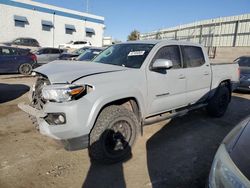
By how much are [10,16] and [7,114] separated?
24512mm

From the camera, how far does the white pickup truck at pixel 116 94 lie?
3078 millimetres

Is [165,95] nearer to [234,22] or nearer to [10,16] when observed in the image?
[234,22]

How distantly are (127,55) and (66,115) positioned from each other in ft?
5.95

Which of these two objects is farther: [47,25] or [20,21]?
[47,25]

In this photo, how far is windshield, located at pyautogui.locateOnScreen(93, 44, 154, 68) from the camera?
4086 millimetres

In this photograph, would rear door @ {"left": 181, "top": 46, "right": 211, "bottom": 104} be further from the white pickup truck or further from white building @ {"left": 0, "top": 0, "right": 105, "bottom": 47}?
white building @ {"left": 0, "top": 0, "right": 105, "bottom": 47}

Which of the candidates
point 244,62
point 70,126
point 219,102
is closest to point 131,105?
point 70,126

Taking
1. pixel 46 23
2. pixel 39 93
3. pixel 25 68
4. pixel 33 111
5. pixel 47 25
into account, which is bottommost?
pixel 25 68

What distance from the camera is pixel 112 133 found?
356cm

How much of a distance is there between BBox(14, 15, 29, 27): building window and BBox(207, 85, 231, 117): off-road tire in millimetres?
26663

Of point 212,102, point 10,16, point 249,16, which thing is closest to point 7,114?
point 212,102

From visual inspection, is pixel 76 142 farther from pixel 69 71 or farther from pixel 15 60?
pixel 15 60

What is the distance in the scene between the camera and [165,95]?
14.1 ft

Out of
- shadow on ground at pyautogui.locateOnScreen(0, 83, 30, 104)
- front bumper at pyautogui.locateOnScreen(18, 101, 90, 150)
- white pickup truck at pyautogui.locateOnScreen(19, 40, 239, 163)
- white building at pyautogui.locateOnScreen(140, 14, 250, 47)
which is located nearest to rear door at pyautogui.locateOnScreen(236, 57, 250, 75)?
white pickup truck at pyautogui.locateOnScreen(19, 40, 239, 163)
